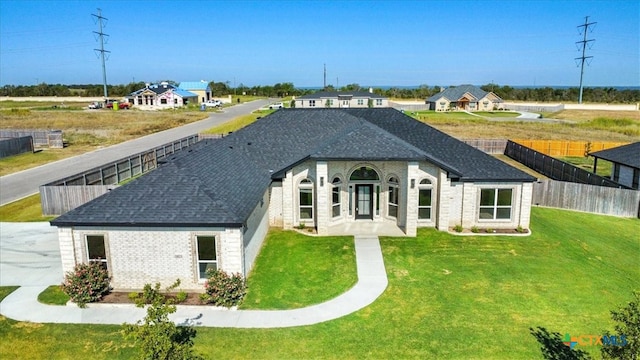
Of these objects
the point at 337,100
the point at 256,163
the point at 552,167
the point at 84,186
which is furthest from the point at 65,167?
the point at 337,100

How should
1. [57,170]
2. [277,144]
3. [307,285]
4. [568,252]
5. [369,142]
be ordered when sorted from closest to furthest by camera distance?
[307,285]
[568,252]
[369,142]
[277,144]
[57,170]

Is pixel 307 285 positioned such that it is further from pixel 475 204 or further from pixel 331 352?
pixel 475 204

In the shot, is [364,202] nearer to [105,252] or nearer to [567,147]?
[105,252]

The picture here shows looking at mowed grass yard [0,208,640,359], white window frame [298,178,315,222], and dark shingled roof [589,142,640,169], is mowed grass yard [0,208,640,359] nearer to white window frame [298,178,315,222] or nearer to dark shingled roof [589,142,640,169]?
white window frame [298,178,315,222]

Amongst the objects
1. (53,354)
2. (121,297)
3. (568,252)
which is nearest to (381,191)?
(568,252)

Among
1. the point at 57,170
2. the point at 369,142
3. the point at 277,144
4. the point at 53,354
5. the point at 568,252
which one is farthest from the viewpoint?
the point at 57,170

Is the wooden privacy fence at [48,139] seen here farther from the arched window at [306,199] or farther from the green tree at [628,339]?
the green tree at [628,339]

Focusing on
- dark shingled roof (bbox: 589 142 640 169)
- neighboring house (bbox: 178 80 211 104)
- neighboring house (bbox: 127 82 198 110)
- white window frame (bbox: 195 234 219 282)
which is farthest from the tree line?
white window frame (bbox: 195 234 219 282)
